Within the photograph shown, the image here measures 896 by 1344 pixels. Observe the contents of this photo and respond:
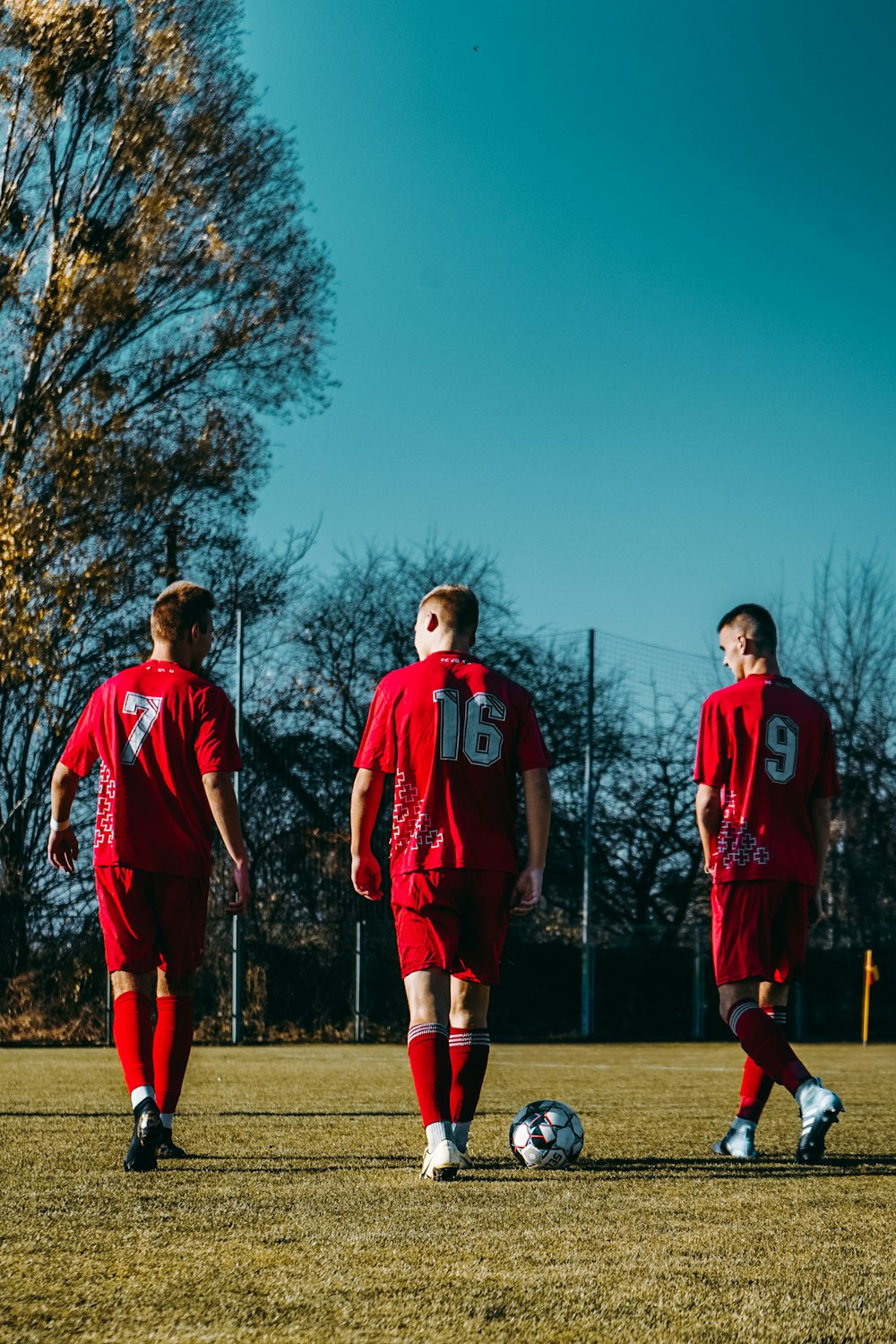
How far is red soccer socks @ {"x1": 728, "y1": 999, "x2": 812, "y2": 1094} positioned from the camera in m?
4.68

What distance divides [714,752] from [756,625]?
484 mm

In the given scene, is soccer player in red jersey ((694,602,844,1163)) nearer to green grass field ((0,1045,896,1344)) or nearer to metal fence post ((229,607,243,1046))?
green grass field ((0,1045,896,1344))

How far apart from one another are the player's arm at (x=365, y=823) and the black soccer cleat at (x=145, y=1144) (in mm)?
909

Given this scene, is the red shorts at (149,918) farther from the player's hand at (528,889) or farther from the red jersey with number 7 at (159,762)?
the player's hand at (528,889)

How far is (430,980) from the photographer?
4.30 m

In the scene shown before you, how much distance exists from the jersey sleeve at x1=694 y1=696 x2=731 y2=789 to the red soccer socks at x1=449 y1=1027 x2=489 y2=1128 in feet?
4.17

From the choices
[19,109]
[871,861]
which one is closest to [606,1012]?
[871,861]

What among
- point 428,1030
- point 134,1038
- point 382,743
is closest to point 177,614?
point 382,743

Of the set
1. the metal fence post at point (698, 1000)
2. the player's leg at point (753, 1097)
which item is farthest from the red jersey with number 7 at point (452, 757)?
the metal fence post at point (698, 1000)

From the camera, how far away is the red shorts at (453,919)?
14.3 feet

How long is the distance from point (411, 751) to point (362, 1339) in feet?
8.03

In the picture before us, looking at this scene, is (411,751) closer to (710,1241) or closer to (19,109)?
(710,1241)

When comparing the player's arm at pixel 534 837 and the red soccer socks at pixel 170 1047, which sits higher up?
the player's arm at pixel 534 837

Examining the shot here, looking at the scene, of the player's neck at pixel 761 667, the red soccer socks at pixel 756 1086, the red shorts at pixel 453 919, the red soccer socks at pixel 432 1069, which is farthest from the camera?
the player's neck at pixel 761 667
